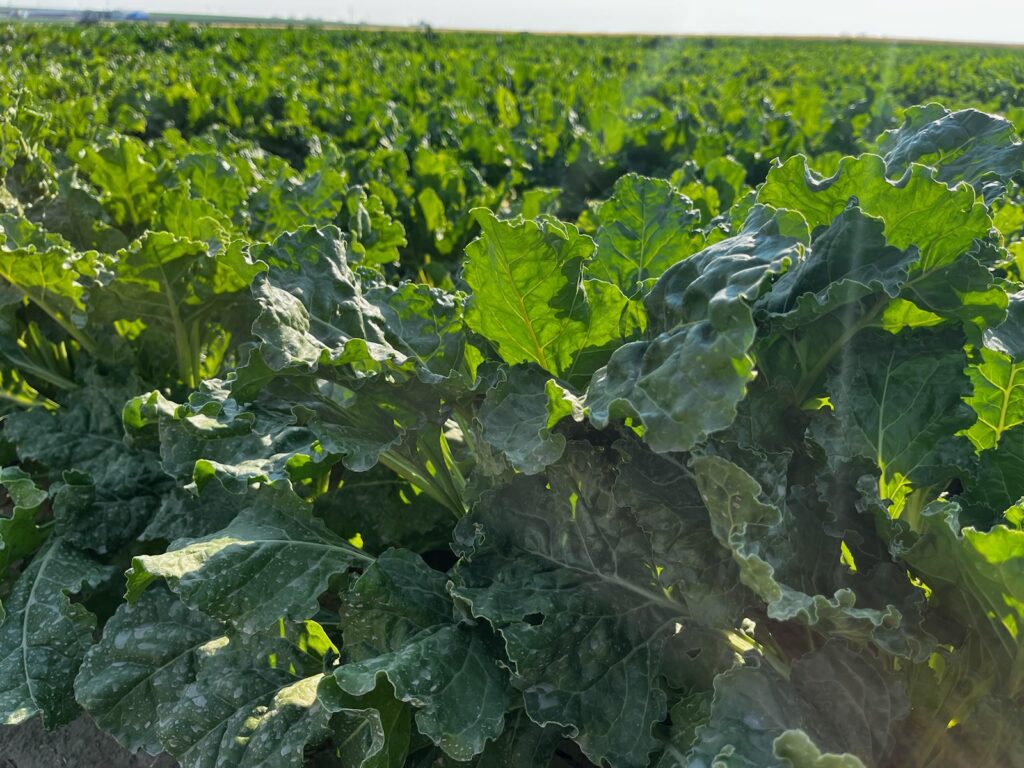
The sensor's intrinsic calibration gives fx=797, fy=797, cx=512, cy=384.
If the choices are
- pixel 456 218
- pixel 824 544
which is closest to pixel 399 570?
pixel 824 544

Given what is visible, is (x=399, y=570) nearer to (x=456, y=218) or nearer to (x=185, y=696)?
(x=185, y=696)

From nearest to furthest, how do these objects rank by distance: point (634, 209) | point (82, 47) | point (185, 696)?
point (185, 696) < point (634, 209) < point (82, 47)

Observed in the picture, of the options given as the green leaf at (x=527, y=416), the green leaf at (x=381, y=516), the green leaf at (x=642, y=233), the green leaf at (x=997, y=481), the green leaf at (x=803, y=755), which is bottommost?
the green leaf at (x=381, y=516)

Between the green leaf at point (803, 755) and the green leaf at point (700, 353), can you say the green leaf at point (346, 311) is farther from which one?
the green leaf at point (803, 755)

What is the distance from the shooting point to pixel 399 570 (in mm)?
1979

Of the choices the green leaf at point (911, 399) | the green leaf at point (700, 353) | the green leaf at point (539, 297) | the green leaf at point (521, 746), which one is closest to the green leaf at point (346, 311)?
the green leaf at point (539, 297)

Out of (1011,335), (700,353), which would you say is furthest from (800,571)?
(1011,335)

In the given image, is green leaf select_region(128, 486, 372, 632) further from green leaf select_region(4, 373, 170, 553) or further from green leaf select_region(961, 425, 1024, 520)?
green leaf select_region(961, 425, 1024, 520)

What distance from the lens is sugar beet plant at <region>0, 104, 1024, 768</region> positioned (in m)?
1.53

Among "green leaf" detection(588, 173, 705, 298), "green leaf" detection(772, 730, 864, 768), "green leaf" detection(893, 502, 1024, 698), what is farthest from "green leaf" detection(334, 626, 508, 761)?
"green leaf" detection(588, 173, 705, 298)

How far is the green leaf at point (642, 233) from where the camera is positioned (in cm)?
212

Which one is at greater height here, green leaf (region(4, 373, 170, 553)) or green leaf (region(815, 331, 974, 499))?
green leaf (region(815, 331, 974, 499))

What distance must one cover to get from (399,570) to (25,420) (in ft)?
5.93

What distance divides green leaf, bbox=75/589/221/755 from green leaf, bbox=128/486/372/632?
21 centimetres
